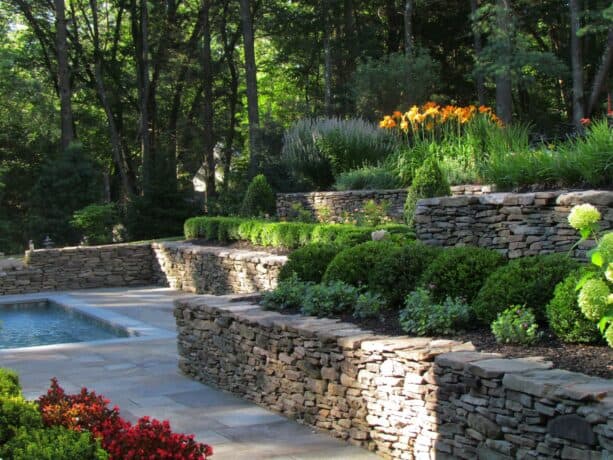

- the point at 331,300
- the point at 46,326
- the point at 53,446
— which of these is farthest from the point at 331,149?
the point at 53,446

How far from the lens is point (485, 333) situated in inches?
203

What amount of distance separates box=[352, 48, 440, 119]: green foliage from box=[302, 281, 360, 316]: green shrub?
12.7 meters

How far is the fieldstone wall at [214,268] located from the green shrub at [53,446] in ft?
24.2

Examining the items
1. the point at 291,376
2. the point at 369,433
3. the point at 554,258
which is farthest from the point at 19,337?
the point at 554,258

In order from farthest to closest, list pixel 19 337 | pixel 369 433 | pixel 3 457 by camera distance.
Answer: pixel 19 337 < pixel 369 433 < pixel 3 457

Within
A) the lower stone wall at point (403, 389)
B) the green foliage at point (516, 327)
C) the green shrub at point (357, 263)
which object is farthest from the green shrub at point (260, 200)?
the green foliage at point (516, 327)

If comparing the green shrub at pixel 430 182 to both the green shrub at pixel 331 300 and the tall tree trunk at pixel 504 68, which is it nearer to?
the green shrub at pixel 331 300

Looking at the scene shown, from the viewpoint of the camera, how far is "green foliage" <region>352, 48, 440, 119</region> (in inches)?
729

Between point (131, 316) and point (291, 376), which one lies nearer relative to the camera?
point (291, 376)

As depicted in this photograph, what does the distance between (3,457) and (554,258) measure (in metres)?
3.70

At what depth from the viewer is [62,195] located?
19.1 m

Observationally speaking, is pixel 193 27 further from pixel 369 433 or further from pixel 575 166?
pixel 369 433

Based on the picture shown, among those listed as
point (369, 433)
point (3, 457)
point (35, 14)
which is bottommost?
point (369, 433)

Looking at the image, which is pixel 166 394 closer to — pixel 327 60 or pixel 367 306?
pixel 367 306
